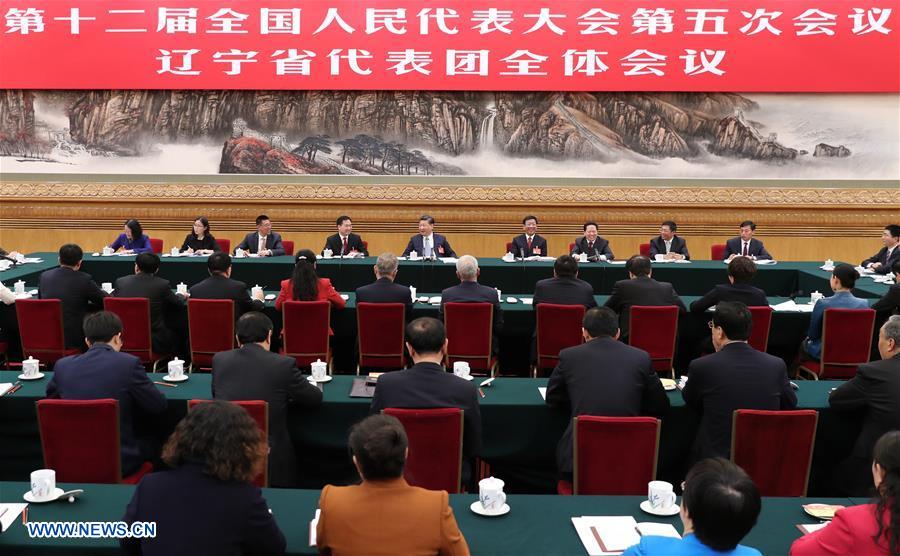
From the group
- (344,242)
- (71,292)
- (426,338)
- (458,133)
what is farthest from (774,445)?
(458,133)

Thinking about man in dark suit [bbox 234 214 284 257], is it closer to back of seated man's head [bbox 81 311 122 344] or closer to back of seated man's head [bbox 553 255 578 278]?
back of seated man's head [bbox 553 255 578 278]

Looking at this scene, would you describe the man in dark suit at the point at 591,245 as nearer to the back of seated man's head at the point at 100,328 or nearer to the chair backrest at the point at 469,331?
the chair backrest at the point at 469,331

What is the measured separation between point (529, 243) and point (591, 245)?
0.74 m

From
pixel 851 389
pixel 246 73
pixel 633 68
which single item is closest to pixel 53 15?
pixel 246 73

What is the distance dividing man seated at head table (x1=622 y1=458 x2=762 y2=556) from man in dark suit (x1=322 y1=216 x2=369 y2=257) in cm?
716

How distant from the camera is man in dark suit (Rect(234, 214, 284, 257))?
8.79m

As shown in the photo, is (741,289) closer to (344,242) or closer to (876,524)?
(876,524)

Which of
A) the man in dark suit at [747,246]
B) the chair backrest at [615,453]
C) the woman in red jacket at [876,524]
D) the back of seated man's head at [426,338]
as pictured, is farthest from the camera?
the man in dark suit at [747,246]

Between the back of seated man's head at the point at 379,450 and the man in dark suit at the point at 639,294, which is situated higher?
the back of seated man's head at the point at 379,450

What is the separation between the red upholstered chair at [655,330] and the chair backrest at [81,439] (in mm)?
3565

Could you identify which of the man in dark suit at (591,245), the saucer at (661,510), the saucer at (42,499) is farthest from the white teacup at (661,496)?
the man in dark suit at (591,245)

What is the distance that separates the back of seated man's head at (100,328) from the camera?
3.45 meters

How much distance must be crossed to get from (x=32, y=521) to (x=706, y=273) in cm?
673

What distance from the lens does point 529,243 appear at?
8.98 m
